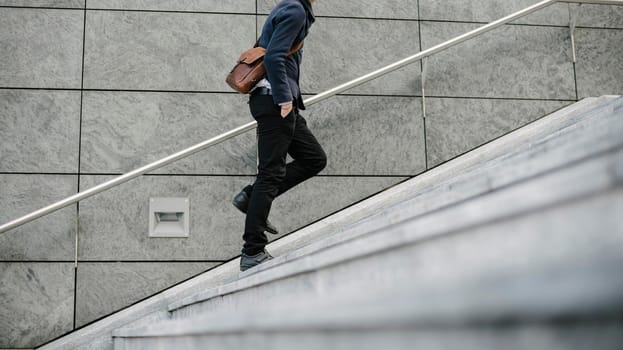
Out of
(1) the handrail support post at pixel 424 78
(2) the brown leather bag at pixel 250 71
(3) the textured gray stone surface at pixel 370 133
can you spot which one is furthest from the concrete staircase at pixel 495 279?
(1) the handrail support post at pixel 424 78

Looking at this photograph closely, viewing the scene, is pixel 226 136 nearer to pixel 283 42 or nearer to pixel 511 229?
pixel 283 42

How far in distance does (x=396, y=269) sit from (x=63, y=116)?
12.7 ft

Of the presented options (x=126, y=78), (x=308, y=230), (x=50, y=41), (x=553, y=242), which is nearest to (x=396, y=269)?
(x=553, y=242)

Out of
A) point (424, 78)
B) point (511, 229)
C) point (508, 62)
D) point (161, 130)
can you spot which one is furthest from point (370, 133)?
point (511, 229)

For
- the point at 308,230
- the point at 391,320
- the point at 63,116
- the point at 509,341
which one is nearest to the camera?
the point at 509,341

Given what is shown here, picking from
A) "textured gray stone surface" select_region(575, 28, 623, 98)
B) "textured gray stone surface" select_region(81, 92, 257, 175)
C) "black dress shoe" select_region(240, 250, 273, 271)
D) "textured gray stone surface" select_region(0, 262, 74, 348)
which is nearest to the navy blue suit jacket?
"black dress shoe" select_region(240, 250, 273, 271)

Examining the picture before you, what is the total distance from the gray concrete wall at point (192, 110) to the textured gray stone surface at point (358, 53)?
1 cm

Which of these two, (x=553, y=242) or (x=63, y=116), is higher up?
(x=63, y=116)

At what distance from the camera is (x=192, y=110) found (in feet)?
15.0

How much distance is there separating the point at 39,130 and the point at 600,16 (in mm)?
4361

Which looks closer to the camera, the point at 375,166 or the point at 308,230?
the point at 308,230

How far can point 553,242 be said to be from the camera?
2.19 feet

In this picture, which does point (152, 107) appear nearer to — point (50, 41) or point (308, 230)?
point (50, 41)

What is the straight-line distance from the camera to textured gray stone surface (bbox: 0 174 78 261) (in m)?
A: 3.85
